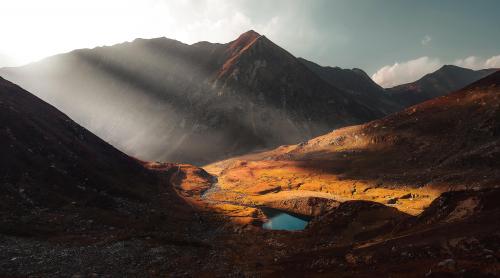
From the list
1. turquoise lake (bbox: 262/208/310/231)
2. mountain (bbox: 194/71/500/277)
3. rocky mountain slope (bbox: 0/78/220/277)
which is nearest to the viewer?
mountain (bbox: 194/71/500/277)

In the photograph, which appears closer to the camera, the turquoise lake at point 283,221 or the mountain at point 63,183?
the mountain at point 63,183

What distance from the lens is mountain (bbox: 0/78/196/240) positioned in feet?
149

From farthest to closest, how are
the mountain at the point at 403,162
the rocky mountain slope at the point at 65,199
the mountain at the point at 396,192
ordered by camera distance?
the mountain at the point at 403,162
the rocky mountain slope at the point at 65,199
the mountain at the point at 396,192

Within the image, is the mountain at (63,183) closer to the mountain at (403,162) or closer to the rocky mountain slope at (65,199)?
the rocky mountain slope at (65,199)

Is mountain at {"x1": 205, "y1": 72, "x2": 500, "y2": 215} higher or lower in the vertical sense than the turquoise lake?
higher

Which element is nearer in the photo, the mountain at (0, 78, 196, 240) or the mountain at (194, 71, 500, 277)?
the mountain at (194, 71, 500, 277)

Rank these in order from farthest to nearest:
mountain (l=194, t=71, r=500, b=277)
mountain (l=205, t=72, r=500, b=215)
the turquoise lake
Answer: mountain (l=205, t=72, r=500, b=215), the turquoise lake, mountain (l=194, t=71, r=500, b=277)

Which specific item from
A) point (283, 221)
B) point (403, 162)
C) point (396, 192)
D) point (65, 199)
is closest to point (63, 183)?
point (65, 199)

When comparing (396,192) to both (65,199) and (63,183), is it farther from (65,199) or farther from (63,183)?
(63,183)

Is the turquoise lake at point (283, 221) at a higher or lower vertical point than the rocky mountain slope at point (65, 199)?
lower

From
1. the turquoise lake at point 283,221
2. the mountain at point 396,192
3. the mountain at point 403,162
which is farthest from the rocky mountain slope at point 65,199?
the mountain at point 403,162

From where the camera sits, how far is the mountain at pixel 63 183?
45.4 metres

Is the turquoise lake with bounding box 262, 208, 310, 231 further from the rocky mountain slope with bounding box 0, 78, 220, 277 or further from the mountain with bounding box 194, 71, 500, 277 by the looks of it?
the rocky mountain slope with bounding box 0, 78, 220, 277

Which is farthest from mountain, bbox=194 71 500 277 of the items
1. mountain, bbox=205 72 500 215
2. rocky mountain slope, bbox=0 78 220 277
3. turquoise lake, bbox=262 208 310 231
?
rocky mountain slope, bbox=0 78 220 277
